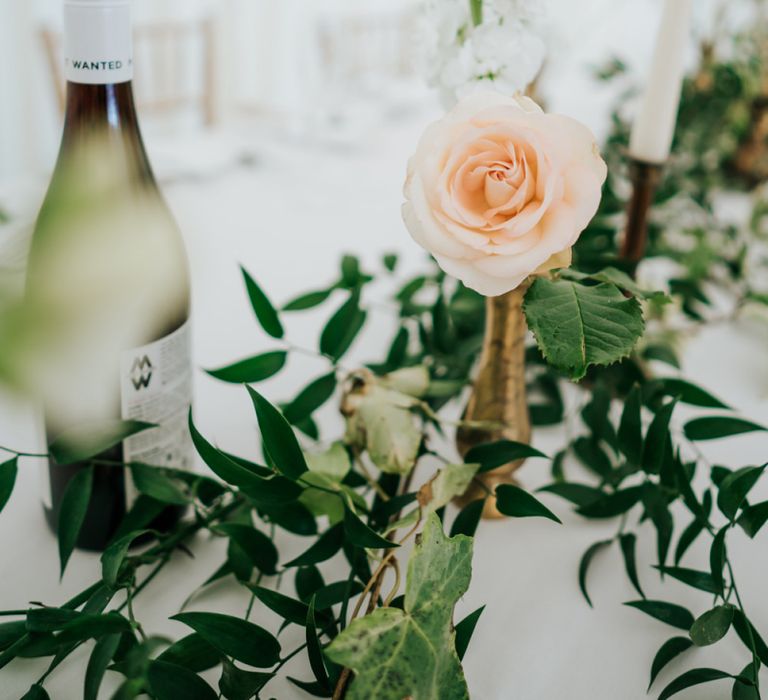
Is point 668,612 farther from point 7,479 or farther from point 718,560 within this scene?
point 7,479

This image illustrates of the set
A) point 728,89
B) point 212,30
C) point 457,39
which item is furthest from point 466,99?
point 212,30

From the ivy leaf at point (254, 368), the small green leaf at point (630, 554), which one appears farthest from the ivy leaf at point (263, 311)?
the small green leaf at point (630, 554)

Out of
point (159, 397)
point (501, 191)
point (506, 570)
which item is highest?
point (501, 191)

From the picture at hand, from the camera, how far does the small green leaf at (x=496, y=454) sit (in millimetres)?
378

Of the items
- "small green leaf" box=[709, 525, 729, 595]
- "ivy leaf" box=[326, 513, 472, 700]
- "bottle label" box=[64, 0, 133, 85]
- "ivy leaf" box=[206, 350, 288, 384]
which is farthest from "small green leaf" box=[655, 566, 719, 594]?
"bottle label" box=[64, 0, 133, 85]

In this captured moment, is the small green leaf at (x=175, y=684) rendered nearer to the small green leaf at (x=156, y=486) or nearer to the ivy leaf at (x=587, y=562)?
the small green leaf at (x=156, y=486)

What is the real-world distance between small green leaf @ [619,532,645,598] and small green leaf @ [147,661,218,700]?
0.23m

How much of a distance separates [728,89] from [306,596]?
33.7 inches

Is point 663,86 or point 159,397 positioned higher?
point 663,86

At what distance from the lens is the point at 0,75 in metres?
1.96

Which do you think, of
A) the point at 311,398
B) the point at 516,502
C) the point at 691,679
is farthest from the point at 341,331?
the point at 691,679

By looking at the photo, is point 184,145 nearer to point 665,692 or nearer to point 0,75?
point 665,692

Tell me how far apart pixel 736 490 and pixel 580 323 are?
13cm

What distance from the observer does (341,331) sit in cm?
45
